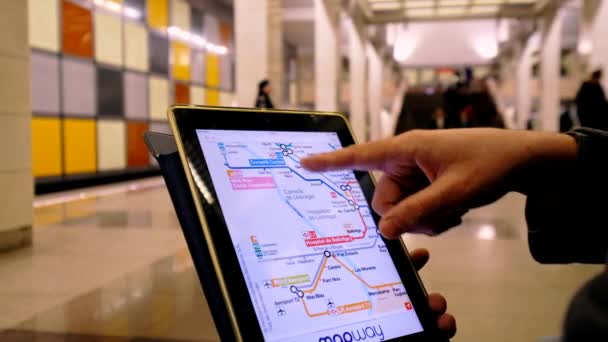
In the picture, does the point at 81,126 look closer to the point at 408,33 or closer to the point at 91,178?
the point at 91,178

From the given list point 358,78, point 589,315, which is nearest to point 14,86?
point 589,315

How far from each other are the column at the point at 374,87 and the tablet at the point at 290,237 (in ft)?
85.9

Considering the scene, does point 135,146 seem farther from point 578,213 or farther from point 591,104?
point 578,213

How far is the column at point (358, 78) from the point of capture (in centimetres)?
2077

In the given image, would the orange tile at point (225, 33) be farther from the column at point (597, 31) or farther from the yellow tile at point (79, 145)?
the column at point (597, 31)

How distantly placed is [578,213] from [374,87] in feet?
92.9

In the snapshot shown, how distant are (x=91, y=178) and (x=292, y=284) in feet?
39.5

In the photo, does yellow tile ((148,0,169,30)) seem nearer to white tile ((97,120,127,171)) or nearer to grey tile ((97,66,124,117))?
grey tile ((97,66,124,117))

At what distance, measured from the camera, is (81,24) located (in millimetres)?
11578

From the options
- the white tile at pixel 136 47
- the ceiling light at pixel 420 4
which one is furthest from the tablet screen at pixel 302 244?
the ceiling light at pixel 420 4

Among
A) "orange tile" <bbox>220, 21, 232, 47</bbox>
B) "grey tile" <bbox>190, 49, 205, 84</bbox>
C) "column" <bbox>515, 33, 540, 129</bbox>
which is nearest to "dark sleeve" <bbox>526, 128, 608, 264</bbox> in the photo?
"grey tile" <bbox>190, 49, 205, 84</bbox>

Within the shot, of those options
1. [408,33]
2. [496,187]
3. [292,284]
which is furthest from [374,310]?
[408,33]

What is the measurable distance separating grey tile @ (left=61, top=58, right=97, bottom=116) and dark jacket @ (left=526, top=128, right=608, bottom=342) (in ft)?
37.6

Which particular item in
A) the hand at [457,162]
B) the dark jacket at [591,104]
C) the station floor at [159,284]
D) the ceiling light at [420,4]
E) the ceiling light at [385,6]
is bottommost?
the station floor at [159,284]
